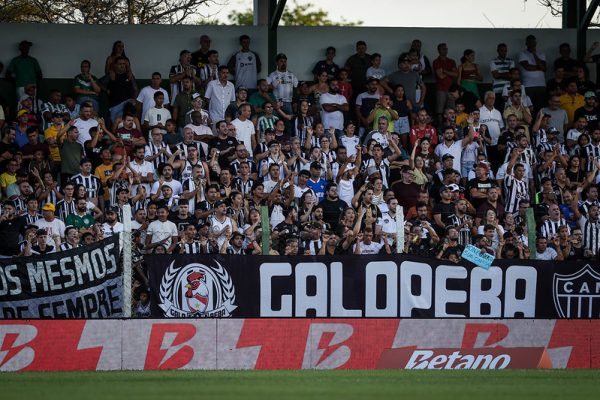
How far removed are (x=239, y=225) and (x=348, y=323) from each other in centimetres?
373

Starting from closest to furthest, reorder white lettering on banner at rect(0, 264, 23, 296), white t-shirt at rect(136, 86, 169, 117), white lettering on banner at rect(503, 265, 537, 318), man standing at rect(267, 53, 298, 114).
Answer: white lettering on banner at rect(0, 264, 23, 296) < white lettering on banner at rect(503, 265, 537, 318) < white t-shirt at rect(136, 86, 169, 117) < man standing at rect(267, 53, 298, 114)

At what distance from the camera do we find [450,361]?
645 inches

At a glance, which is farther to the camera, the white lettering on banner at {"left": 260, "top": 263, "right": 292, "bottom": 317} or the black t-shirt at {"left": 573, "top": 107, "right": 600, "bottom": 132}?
the black t-shirt at {"left": 573, "top": 107, "right": 600, "bottom": 132}

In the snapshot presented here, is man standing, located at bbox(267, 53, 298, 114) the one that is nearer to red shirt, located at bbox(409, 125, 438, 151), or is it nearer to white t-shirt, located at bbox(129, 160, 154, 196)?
red shirt, located at bbox(409, 125, 438, 151)

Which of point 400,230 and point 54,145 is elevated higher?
point 54,145

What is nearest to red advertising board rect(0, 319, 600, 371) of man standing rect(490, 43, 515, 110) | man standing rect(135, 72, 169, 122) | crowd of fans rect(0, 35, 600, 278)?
crowd of fans rect(0, 35, 600, 278)

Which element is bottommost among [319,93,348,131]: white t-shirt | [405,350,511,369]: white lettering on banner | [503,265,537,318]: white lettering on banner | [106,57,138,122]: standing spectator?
[405,350,511,369]: white lettering on banner

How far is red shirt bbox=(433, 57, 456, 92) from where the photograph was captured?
977 inches

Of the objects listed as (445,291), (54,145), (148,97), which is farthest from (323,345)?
(148,97)

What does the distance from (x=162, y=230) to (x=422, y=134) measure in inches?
261

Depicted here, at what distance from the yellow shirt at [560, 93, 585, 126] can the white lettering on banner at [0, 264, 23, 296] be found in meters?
13.1

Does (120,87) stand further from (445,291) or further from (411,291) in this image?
(445,291)

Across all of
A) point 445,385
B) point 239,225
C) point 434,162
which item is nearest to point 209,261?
point 239,225

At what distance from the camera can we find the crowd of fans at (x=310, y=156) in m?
18.9
